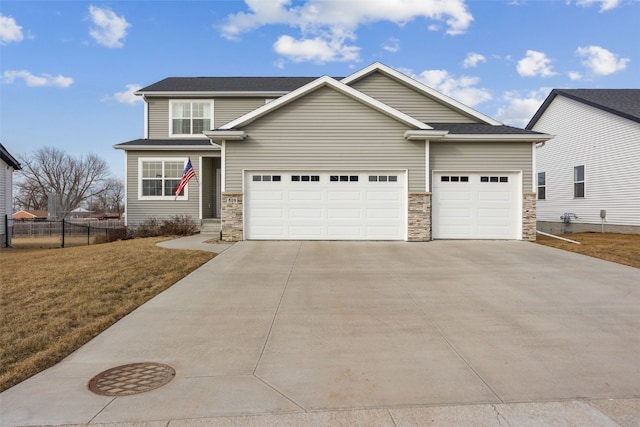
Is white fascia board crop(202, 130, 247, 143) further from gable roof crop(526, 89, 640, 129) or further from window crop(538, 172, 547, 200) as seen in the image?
window crop(538, 172, 547, 200)

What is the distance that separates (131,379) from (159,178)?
15.4 m

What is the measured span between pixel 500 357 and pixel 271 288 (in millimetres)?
4231

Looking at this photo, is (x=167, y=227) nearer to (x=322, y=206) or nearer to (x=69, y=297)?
(x=322, y=206)

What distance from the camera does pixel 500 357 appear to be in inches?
178

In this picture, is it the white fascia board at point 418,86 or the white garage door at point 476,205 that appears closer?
the white garage door at point 476,205

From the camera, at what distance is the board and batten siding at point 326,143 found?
45.2 feet

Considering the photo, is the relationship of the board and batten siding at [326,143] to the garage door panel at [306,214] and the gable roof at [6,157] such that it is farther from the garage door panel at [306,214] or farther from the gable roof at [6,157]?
the gable roof at [6,157]

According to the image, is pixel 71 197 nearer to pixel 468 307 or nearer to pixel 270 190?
pixel 270 190

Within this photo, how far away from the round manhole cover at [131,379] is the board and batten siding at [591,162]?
1940 cm

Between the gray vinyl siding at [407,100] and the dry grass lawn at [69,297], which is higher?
the gray vinyl siding at [407,100]

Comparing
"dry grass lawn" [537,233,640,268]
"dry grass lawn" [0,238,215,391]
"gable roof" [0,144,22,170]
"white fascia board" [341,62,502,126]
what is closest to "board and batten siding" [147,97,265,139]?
"white fascia board" [341,62,502,126]

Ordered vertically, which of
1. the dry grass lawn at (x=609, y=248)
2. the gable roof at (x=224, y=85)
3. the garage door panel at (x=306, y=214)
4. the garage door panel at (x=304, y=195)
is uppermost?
the gable roof at (x=224, y=85)

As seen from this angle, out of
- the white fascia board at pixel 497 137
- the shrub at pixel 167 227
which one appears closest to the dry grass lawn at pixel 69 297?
the shrub at pixel 167 227

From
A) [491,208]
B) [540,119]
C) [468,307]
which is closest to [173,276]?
[468,307]
